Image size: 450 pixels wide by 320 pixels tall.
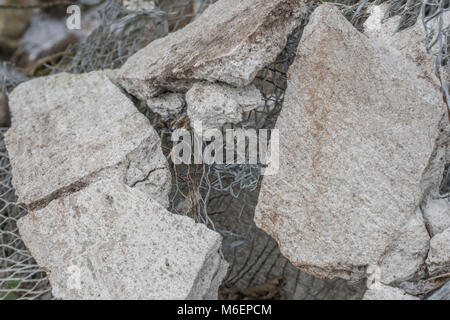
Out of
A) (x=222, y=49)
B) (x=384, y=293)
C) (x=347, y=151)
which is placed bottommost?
(x=384, y=293)

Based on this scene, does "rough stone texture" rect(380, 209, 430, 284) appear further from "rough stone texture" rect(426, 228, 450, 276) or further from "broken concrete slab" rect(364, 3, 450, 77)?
"broken concrete slab" rect(364, 3, 450, 77)

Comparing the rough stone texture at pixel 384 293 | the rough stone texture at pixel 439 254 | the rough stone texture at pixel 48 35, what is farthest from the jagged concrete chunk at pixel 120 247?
the rough stone texture at pixel 48 35

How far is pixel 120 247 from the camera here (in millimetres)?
1098

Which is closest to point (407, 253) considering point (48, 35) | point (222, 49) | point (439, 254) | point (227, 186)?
point (439, 254)

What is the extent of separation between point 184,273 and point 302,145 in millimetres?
477

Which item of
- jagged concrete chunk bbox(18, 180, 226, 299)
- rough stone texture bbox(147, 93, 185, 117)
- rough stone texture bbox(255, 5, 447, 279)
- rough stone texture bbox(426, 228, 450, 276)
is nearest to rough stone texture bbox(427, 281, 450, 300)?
rough stone texture bbox(426, 228, 450, 276)

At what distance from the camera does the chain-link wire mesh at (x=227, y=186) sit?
1276 millimetres

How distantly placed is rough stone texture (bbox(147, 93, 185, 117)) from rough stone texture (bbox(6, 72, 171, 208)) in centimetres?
6

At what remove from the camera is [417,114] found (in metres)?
1.10

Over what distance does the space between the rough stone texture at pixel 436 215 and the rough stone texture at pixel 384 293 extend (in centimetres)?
18

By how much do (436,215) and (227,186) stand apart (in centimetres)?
67

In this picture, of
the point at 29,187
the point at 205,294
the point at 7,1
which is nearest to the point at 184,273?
the point at 205,294

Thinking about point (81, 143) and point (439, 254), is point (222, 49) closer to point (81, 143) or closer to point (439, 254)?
point (81, 143)
